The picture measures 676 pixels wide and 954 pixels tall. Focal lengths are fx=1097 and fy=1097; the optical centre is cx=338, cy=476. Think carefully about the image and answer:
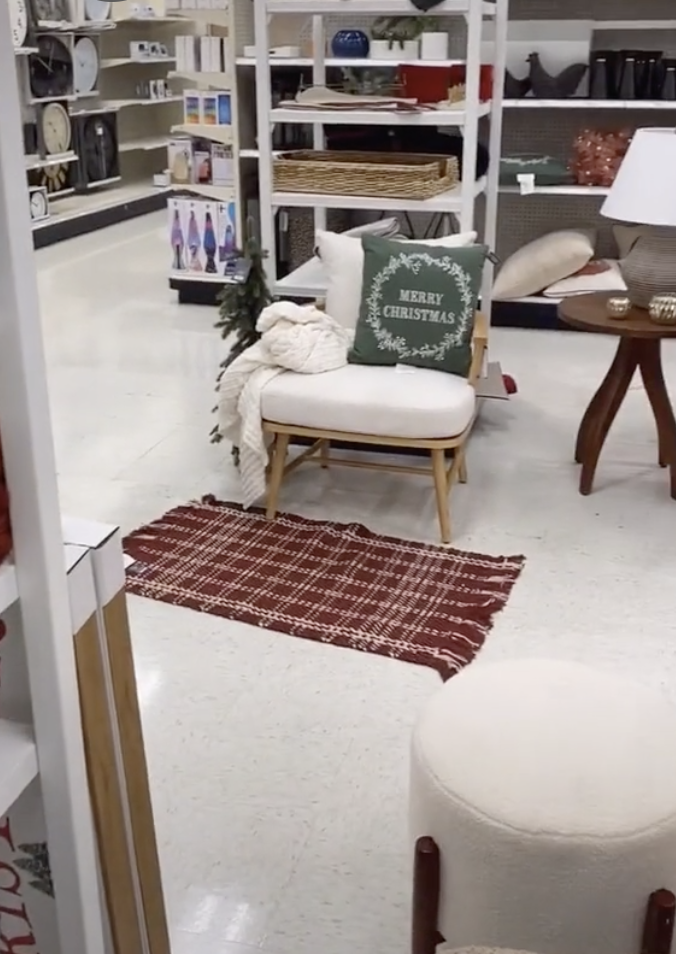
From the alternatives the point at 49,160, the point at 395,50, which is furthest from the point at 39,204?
the point at 395,50

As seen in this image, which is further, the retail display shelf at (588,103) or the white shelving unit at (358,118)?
the retail display shelf at (588,103)

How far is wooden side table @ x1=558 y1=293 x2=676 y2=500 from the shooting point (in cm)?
361

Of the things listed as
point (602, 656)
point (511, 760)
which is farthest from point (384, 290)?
point (511, 760)

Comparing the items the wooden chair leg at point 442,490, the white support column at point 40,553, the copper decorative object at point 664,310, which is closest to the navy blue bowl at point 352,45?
the copper decorative object at point 664,310

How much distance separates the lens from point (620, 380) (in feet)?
12.2

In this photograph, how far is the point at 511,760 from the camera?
1.60m

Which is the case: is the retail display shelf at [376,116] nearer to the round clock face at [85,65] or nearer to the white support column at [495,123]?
the white support column at [495,123]

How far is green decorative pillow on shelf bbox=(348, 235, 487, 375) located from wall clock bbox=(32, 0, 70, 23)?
6.38 metres

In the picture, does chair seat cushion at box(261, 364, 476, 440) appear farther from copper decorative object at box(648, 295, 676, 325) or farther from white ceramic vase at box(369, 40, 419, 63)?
white ceramic vase at box(369, 40, 419, 63)

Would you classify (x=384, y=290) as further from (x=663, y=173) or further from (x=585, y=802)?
(x=585, y=802)

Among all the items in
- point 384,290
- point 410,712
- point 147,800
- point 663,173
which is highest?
point 663,173

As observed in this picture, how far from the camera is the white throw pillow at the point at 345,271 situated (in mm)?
3756

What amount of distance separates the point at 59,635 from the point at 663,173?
2.65 metres

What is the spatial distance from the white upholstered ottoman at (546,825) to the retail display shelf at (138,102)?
377 inches
